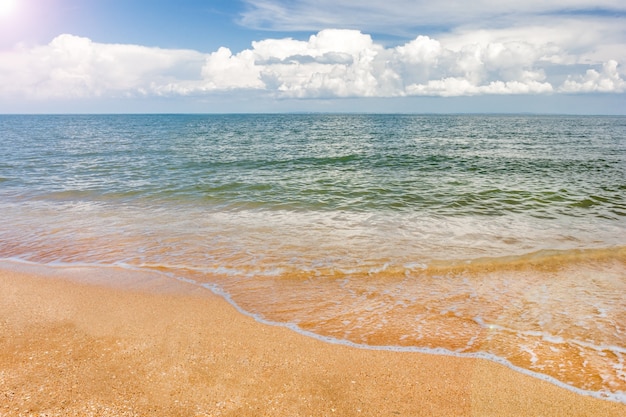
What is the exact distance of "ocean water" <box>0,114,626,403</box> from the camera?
6410 mm

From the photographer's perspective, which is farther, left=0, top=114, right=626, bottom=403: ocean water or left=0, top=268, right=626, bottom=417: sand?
left=0, top=114, right=626, bottom=403: ocean water

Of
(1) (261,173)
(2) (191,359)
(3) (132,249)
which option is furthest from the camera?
(1) (261,173)

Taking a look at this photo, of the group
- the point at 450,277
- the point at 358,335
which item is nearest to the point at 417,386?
the point at 358,335

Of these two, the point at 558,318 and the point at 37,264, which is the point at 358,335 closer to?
the point at 558,318

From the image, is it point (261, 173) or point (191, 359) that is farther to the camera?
point (261, 173)

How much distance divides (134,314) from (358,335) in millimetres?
3981

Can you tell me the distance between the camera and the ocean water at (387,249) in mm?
6410

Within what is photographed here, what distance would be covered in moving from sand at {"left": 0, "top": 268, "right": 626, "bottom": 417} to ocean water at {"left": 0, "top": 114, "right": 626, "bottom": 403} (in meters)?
0.49

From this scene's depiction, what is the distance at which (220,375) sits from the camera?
5180 mm

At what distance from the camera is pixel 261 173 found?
26.1 meters

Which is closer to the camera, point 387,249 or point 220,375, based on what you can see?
point 220,375

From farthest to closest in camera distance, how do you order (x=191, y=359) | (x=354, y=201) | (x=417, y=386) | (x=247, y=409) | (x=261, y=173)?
(x=261, y=173) → (x=354, y=201) → (x=191, y=359) → (x=417, y=386) → (x=247, y=409)

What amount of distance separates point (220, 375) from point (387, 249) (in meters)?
6.64

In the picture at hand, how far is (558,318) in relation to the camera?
692cm
